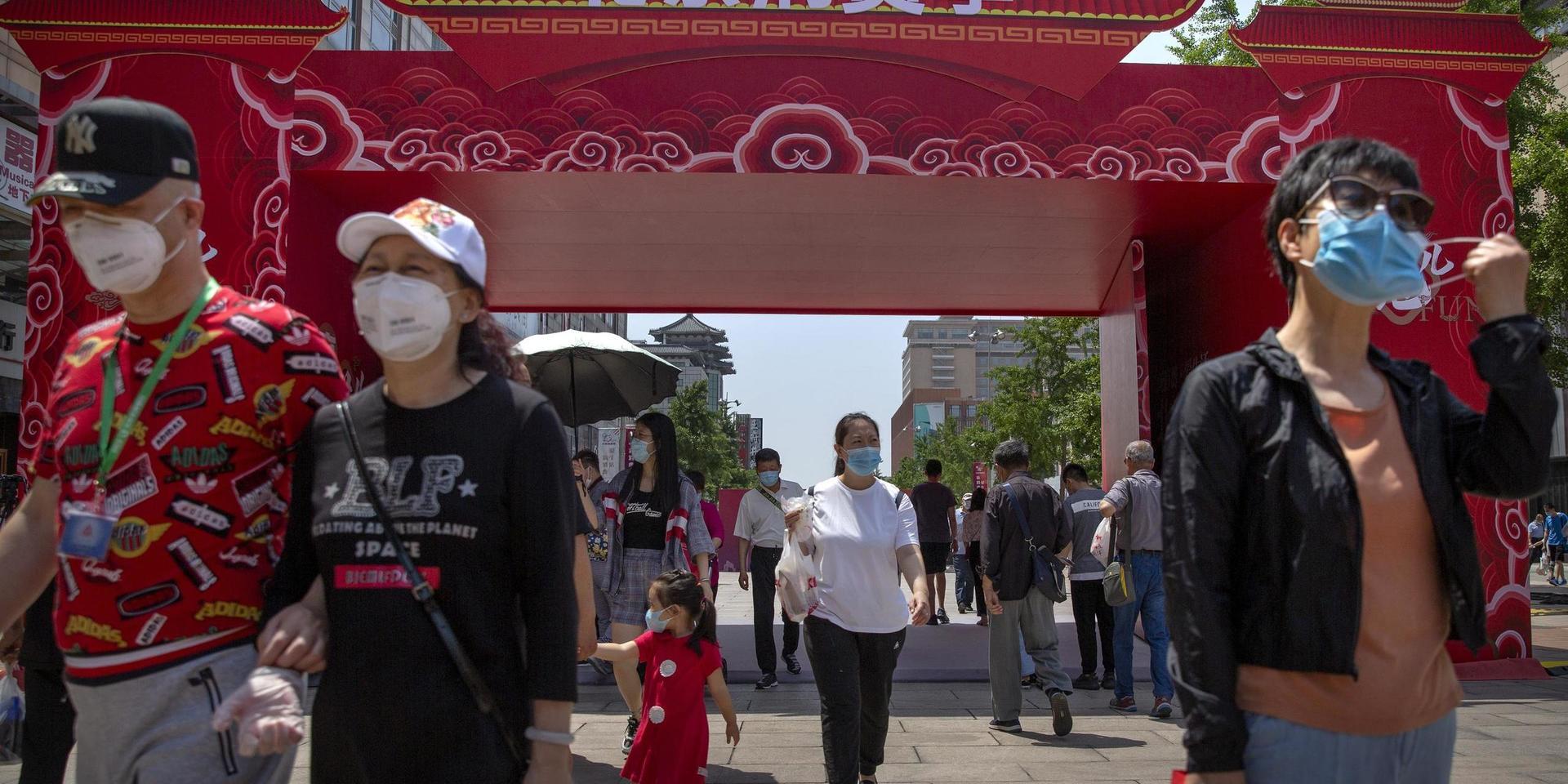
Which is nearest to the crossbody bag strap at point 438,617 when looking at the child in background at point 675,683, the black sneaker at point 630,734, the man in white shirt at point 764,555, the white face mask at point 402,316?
the white face mask at point 402,316

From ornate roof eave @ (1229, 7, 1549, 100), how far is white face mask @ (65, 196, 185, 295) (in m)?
8.80

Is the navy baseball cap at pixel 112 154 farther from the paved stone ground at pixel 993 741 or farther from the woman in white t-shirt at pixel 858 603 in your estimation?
the woman in white t-shirt at pixel 858 603

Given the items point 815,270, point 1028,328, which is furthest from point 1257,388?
point 1028,328

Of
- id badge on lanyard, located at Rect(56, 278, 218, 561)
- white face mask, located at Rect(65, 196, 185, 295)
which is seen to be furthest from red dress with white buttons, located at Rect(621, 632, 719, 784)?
white face mask, located at Rect(65, 196, 185, 295)

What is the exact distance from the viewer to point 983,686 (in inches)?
378

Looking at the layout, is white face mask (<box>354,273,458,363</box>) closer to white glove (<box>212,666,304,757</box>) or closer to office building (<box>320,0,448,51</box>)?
white glove (<box>212,666,304,757</box>)

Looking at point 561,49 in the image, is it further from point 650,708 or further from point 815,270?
point 650,708

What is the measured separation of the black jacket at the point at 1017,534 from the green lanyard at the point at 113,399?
6.04m

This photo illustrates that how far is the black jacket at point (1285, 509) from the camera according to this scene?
213 centimetres

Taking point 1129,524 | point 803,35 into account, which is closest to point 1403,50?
point 1129,524

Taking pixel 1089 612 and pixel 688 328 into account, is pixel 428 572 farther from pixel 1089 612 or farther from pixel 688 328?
pixel 688 328

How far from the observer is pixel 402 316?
2459 millimetres

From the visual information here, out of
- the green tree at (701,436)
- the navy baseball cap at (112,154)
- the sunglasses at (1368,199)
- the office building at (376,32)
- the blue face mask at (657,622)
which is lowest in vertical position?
the blue face mask at (657,622)

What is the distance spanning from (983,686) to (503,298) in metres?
7.86
